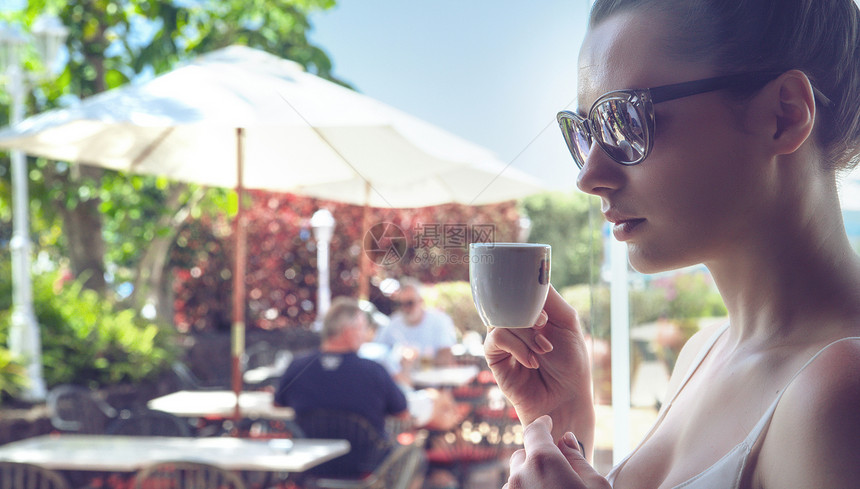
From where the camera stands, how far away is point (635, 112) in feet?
2.31

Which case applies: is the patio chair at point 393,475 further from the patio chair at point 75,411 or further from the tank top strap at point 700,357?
the tank top strap at point 700,357

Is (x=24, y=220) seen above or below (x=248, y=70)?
below

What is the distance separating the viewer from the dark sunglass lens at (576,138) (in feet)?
2.54

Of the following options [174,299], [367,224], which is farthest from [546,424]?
[174,299]

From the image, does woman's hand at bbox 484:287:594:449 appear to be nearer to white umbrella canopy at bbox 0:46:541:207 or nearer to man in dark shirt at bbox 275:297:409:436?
white umbrella canopy at bbox 0:46:541:207

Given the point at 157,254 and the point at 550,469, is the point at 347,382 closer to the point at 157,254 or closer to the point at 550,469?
the point at 550,469

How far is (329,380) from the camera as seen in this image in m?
4.19

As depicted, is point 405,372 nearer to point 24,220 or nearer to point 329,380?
point 329,380

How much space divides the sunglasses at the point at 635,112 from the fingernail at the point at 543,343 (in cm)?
22

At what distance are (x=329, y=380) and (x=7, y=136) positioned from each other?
240 cm

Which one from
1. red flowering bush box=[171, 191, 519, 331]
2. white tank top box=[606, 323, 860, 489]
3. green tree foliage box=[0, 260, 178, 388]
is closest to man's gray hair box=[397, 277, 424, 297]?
red flowering bush box=[171, 191, 519, 331]

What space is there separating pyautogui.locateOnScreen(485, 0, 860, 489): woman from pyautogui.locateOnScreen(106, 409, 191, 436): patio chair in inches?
165

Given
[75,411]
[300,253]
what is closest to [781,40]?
[300,253]

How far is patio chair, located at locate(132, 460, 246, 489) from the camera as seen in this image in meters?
3.25
